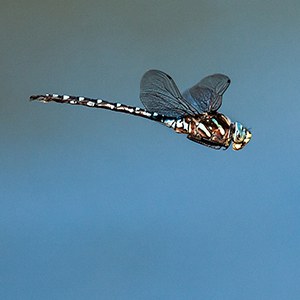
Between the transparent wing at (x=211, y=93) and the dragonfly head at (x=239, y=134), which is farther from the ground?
the transparent wing at (x=211, y=93)

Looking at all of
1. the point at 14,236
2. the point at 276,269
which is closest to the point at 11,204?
the point at 14,236

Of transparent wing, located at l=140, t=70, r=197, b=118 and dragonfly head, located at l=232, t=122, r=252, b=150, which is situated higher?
transparent wing, located at l=140, t=70, r=197, b=118

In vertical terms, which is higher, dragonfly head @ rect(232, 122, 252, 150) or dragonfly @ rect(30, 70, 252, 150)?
dragonfly @ rect(30, 70, 252, 150)

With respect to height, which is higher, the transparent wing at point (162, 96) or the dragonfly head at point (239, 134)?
the transparent wing at point (162, 96)

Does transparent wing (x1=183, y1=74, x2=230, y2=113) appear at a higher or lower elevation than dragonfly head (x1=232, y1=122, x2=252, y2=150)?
higher

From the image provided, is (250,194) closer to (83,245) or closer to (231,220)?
(231,220)
